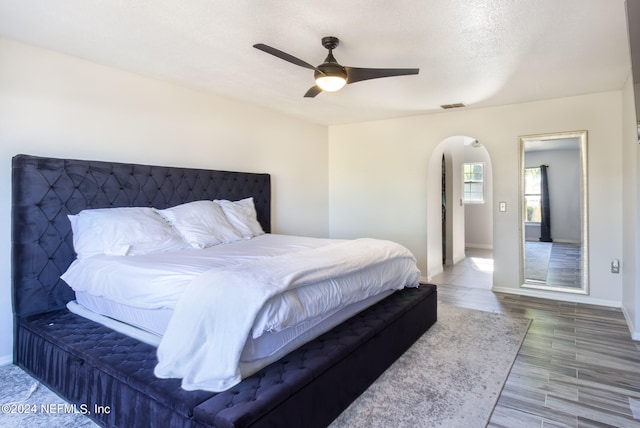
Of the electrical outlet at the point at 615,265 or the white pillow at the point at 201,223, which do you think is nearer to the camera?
the white pillow at the point at 201,223

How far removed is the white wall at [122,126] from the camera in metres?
2.70

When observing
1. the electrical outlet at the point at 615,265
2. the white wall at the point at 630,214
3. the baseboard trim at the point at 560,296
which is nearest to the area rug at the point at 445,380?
the white wall at the point at 630,214

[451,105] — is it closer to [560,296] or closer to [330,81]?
[330,81]

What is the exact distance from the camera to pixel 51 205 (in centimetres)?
280

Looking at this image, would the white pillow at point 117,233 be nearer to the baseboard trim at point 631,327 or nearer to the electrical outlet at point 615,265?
the baseboard trim at point 631,327

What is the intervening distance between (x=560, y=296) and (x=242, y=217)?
3961 millimetres

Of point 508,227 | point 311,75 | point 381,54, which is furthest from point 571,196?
point 311,75

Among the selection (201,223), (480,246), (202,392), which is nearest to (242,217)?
(201,223)

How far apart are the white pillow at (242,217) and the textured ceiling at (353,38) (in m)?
1.29

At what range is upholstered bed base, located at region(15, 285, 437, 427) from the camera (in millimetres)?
1586

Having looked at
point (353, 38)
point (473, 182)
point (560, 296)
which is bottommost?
point (560, 296)

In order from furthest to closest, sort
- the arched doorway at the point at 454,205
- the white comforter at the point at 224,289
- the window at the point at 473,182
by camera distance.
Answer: the window at the point at 473,182, the arched doorway at the point at 454,205, the white comforter at the point at 224,289

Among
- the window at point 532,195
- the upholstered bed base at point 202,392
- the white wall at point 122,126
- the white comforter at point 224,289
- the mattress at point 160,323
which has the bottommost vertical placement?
the upholstered bed base at point 202,392

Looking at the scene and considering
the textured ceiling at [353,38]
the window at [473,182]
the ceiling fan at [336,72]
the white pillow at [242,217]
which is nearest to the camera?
the textured ceiling at [353,38]
